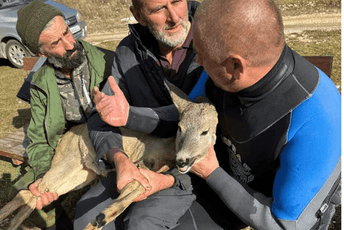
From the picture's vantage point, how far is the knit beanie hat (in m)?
3.59

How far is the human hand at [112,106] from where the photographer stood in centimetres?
232

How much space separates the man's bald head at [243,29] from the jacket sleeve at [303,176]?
467mm

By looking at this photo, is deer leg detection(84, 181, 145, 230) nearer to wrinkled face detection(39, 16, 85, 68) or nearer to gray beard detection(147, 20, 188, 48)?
gray beard detection(147, 20, 188, 48)

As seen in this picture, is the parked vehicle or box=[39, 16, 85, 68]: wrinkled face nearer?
box=[39, 16, 85, 68]: wrinkled face

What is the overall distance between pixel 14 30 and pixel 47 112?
295 inches

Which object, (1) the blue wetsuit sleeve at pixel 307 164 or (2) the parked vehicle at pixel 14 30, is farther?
(2) the parked vehicle at pixel 14 30

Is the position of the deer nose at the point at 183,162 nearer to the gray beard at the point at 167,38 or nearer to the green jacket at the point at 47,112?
the gray beard at the point at 167,38

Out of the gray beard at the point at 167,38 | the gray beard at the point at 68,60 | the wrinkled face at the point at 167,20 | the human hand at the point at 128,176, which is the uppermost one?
the wrinkled face at the point at 167,20

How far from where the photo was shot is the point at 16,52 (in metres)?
10.1

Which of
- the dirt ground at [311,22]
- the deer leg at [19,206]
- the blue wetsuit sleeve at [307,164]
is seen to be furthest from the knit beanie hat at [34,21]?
the dirt ground at [311,22]

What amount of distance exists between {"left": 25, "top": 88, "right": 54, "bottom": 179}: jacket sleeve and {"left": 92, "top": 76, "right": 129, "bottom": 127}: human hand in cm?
174

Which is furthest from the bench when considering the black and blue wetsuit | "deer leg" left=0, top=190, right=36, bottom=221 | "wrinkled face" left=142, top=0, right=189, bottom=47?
the black and blue wetsuit

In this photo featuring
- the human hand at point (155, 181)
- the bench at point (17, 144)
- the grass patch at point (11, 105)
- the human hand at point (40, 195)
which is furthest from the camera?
the grass patch at point (11, 105)

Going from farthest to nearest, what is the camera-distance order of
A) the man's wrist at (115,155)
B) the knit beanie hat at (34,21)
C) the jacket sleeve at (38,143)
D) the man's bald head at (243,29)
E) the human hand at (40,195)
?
the jacket sleeve at (38,143)
the knit beanie hat at (34,21)
the human hand at (40,195)
the man's wrist at (115,155)
the man's bald head at (243,29)
